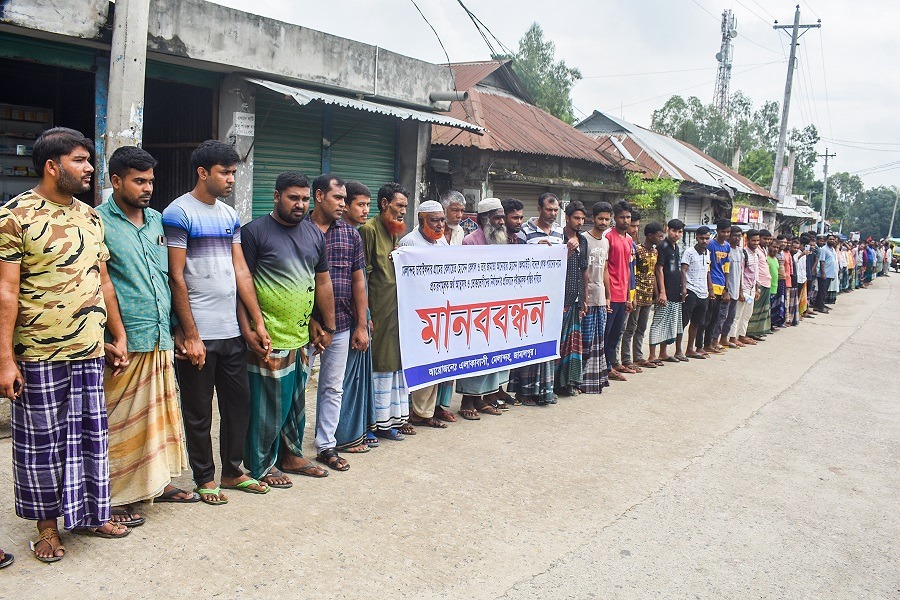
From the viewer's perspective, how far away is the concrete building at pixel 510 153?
575 inches

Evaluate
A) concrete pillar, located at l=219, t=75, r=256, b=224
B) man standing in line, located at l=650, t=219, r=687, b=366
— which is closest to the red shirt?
man standing in line, located at l=650, t=219, r=687, b=366

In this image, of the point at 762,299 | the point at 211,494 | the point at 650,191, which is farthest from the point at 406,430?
the point at 650,191

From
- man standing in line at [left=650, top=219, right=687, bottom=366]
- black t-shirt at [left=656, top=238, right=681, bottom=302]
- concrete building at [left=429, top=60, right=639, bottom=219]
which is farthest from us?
concrete building at [left=429, top=60, right=639, bottom=219]

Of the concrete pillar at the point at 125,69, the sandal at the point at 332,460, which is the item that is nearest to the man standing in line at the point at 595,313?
the sandal at the point at 332,460

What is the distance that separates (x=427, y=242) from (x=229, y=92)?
3868mm

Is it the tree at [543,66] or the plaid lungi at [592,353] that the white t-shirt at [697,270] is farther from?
the tree at [543,66]

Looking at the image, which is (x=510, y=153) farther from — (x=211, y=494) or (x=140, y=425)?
(x=140, y=425)

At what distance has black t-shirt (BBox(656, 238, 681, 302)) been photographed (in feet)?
29.0

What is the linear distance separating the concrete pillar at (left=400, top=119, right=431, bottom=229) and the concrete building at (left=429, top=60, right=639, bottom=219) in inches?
99.0

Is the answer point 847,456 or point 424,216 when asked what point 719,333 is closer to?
point 847,456

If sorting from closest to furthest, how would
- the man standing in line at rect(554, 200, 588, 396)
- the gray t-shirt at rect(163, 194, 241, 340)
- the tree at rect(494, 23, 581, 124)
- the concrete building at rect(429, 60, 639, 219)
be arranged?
the gray t-shirt at rect(163, 194, 241, 340)
the man standing in line at rect(554, 200, 588, 396)
the concrete building at rect(429, 60, 639, 219)
the tree at rect(494, 23, 581, 124)

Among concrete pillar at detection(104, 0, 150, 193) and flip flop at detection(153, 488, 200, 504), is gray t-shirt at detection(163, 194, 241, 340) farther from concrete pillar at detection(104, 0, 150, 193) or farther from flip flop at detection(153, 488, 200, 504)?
concrete pillar at detection(104, 0, 150, 193)

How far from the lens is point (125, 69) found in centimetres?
503

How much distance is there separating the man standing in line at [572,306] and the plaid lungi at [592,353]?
0.16 meters
